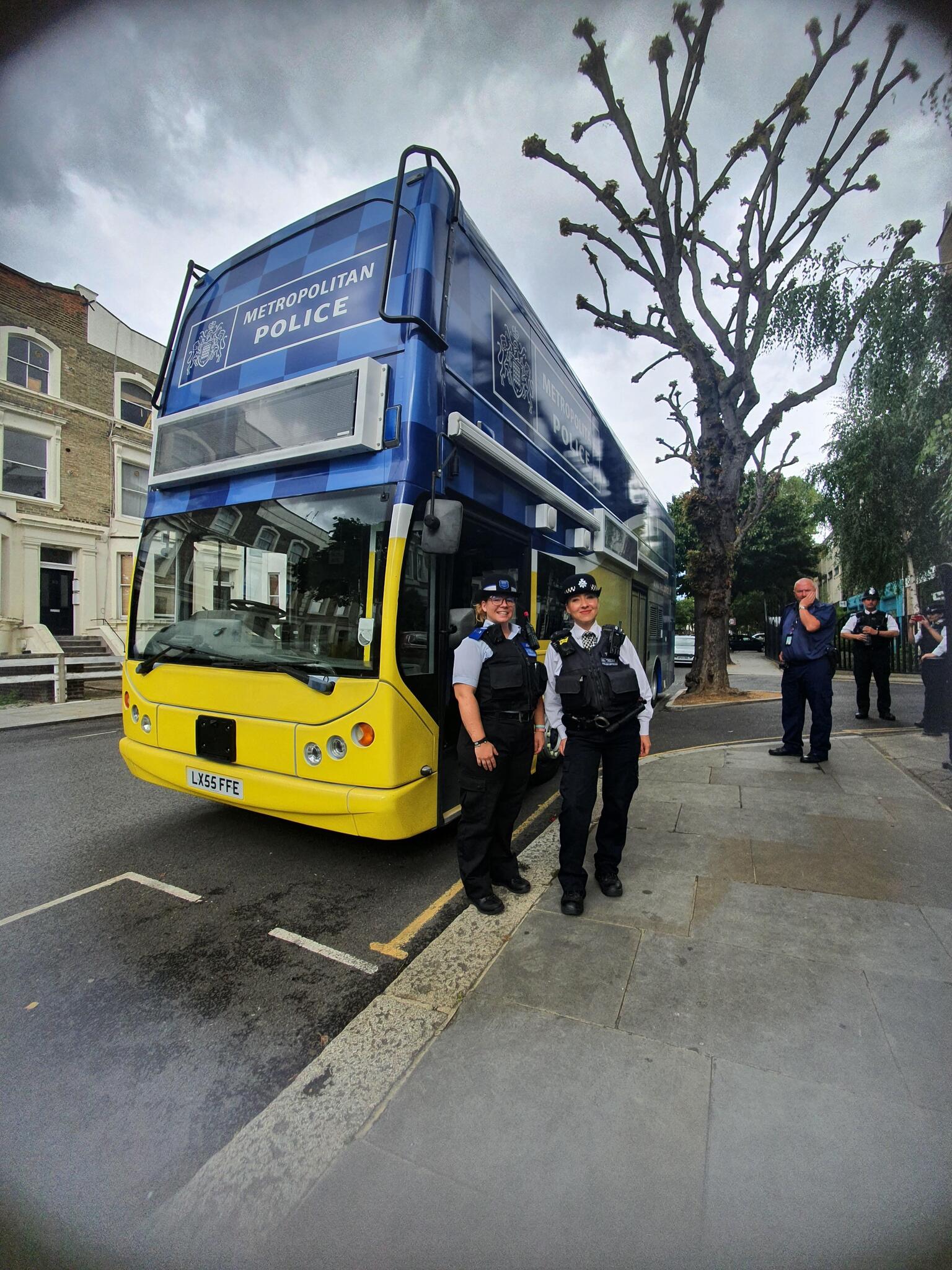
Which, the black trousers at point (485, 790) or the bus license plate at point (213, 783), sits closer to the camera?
the black trousers at point (485, 790)

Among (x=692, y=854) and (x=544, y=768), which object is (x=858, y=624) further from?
(x=692, y=854)

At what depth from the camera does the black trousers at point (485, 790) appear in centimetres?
A: 309

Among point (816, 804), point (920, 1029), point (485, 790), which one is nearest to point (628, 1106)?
point (920, 1029)

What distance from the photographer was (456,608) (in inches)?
149

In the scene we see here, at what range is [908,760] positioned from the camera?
5.94 meters

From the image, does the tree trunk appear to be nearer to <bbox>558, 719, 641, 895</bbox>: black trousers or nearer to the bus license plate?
<bbox>558, 719, 641, 895</bbox>: black trousers

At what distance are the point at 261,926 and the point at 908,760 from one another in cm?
623

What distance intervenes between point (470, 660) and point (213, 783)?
195 cm

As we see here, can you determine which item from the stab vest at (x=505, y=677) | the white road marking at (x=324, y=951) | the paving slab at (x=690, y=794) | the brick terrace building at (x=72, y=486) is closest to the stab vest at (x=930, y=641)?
the paving slab at (x=690, y=794)

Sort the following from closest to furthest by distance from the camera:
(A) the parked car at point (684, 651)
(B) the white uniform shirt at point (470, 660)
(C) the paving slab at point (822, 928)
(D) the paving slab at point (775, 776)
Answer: (C) the paving slab at point (822, 928)
(B) the white uniform shirt at point (470, 660)
(D) the paving slab at point (775, 776)
(A) the parked car at point (684, 651)

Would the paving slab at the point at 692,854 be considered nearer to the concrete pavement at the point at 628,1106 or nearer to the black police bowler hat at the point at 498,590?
the concrete pavement at the point at 628,1106

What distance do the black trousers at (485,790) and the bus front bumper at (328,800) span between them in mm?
337

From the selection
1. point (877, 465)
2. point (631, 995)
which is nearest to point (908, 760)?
point (631, 995)

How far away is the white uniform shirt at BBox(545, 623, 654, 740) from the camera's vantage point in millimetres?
3219
